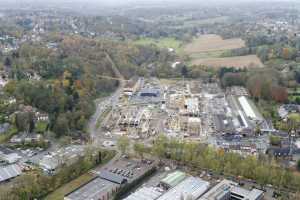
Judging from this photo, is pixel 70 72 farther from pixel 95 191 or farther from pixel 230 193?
pixel 230 193

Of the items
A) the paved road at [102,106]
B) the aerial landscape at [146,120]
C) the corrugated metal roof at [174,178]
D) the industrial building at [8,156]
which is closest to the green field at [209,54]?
the aerial landscape at [146,120]

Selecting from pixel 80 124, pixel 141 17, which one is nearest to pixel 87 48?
pixel 80 124

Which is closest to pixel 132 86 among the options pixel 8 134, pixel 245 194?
pixel 8 134

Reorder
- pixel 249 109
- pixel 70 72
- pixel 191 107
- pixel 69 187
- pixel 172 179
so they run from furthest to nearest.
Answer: pixel 70 72 → pixel 191 107 → pixel 249 109 → pixel 172 179 → pixel 69 187

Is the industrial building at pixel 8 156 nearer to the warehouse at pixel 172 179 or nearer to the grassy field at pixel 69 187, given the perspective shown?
the grassy field at pixel 69 187

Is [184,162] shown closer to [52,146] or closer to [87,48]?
[52,146]

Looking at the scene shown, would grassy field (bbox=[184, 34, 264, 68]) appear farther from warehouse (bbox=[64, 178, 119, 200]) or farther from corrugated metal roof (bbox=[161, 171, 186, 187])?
warehouse (bbox=[64, 178, 119, 200])

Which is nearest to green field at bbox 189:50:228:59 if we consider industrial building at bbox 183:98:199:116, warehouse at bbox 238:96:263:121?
warehouse at bbox 238:96:263:121
